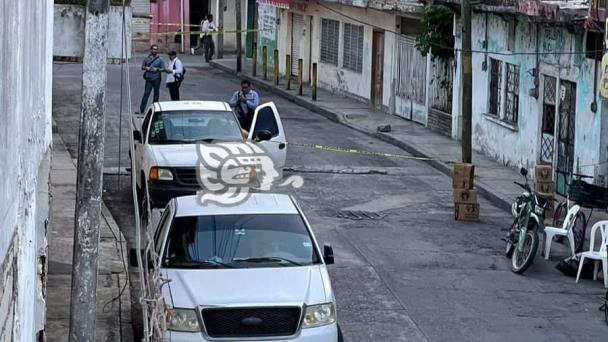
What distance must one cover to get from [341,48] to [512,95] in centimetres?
1338

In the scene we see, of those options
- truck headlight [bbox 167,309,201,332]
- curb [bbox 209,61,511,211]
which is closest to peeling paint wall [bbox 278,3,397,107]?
curb [bbox 209,61,511,211]

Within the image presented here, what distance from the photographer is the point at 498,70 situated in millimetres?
25984

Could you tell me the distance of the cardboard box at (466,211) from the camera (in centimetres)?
1939

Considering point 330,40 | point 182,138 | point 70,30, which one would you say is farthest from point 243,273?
point 330,40

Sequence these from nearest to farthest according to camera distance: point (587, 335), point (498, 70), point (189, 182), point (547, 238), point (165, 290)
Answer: point (165, 290) → point (587, 335) → point (547, 238) → point (189, 182) → point (498, 70)

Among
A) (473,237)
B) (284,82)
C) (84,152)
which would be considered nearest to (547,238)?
(473,237)

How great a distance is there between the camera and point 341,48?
38.0m

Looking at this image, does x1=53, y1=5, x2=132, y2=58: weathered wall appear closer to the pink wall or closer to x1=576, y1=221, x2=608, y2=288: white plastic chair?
x1=576, y1=221, x2=608, y2=288: white plastic chair

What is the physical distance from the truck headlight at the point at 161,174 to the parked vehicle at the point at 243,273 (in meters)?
5.35

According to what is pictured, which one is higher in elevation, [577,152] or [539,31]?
[539,31]

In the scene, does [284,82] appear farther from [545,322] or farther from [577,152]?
[545,322]

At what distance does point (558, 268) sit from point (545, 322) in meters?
2.49

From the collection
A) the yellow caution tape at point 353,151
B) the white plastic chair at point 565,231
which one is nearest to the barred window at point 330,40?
the yellow caution tape at point 353,151

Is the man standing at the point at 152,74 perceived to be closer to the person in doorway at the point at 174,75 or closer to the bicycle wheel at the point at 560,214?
the person in doorway at the point at 174,75
